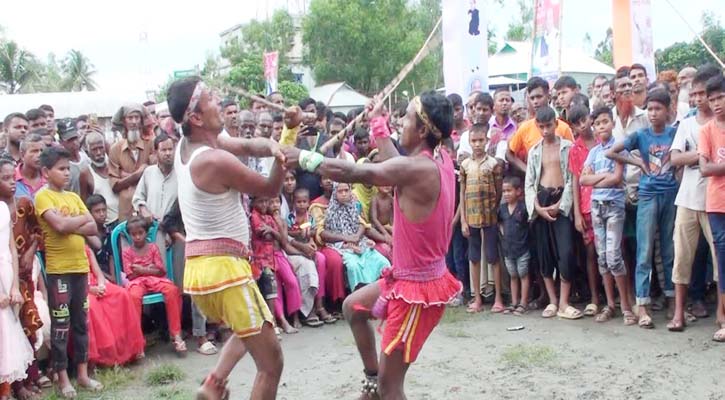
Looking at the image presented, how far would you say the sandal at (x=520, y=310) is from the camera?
7.05m

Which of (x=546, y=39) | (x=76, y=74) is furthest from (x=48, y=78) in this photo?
(x=546, y=39)

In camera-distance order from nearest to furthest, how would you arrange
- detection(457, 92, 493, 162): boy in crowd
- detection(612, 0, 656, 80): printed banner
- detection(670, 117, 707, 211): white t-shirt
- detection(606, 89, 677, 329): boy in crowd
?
1. detection(670, 117, 707, 211): white t-shirt
2. detection(606, 89, 677, 329): boy in crowd
3. detection(457, 92, 493, 162): boy in crowd
4. detection(612, 0, 656, 80): printed banner

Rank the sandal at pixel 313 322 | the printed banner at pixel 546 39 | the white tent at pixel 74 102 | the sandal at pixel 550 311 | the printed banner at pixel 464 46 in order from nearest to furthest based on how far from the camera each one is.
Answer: the sandal at pixel 550 311
the sandal at pixel 313 322
the printed banner at pixel 464 46
the printed banner at pixel 546 39
the white tent at pixel 74 102

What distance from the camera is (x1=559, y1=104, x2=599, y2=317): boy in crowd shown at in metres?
6.70

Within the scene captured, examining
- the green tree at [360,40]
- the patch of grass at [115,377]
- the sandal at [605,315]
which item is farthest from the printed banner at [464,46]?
the green tree at [360,40]

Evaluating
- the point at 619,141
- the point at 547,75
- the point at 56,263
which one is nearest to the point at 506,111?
the point at 619,141

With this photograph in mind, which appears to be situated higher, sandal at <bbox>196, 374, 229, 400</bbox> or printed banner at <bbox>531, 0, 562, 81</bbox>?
printed banner at <bbox>531, 0, 562, 81</bbox>

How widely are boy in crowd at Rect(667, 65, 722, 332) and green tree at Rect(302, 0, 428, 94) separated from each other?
29.0 m

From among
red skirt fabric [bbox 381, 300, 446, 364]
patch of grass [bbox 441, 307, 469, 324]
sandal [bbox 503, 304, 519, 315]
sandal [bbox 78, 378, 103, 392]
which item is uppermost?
red skirt fabric [bbox 381, 300, 446, 364]

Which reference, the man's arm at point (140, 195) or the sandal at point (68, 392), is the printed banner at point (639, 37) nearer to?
the man's arm at point (140, 195)

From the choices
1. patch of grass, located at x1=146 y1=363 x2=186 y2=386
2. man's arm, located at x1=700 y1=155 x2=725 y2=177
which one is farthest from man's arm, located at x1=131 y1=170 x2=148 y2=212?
man's arm, located at x1=700 y1=155 x2=725 y2=177

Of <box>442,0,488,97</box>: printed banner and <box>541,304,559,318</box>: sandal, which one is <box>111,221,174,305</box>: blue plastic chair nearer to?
<box>541,304,559,318</box>: sandal

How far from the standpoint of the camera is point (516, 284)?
23.7 ft

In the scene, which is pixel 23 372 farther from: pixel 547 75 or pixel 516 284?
pixel 547 75
